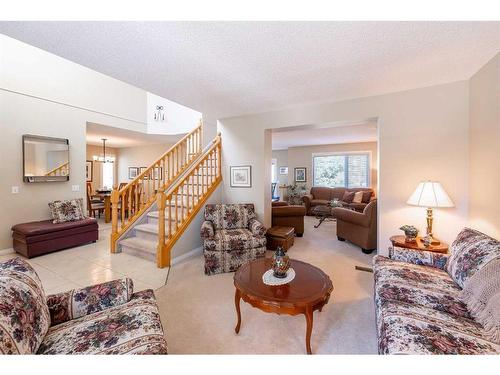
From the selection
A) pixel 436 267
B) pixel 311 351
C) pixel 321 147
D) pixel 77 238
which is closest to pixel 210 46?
pixel 311 351

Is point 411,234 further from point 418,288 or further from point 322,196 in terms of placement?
point 322,196

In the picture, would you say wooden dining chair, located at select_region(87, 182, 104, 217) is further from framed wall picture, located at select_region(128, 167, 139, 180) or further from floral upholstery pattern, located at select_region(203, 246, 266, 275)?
floral upholstery pattern, located at select_region(203, 246, 266, 275)

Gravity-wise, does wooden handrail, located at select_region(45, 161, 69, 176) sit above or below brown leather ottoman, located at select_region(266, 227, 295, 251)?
above

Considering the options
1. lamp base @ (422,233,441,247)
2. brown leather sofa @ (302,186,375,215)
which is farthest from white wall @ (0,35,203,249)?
brown leather sofa @ (302,186,375,215)

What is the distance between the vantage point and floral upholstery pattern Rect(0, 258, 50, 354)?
3.08 ft

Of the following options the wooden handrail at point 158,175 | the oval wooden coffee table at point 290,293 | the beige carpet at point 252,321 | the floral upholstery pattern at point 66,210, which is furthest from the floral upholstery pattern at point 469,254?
the floral upholstery pattern at point 66,210

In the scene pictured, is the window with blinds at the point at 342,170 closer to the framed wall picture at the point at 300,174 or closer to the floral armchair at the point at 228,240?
the framed wall picture at the point at 300,174

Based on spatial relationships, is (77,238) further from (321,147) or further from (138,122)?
(321,147)

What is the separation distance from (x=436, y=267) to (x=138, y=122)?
6.49m

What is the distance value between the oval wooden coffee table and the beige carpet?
169 millimetres

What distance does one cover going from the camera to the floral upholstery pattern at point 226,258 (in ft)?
9.89

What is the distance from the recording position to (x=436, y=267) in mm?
2137

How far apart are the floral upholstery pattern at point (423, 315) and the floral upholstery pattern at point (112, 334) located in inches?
50.3

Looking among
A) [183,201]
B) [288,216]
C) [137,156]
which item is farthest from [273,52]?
[137,156]
